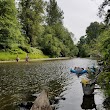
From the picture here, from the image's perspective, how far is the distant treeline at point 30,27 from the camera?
66931mm

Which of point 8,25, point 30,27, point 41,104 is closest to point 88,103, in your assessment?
point 41,104

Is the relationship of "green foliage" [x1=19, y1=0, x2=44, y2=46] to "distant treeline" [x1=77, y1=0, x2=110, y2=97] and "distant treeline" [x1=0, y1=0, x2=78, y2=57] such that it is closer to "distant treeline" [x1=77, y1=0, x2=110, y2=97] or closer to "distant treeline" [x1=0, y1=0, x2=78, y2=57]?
"distant treeline" [x1=0, y1=0, x2=78, y2=57]

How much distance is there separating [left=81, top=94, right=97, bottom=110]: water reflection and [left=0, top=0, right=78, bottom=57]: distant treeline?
45736 millimetres

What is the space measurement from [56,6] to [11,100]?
381ft

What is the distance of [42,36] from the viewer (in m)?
104

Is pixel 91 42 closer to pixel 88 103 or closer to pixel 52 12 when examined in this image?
pixel 88 103

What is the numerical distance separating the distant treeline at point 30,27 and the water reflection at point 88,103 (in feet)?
150

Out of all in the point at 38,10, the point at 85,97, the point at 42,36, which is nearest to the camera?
the point at 85,97

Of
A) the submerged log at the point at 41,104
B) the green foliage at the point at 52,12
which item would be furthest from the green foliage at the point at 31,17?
the submerged log at the point at 41,104

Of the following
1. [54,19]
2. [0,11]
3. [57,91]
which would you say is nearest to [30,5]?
[0,11]

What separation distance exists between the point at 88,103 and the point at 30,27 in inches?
2839

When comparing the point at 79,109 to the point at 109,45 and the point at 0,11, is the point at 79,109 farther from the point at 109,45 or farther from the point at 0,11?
the point at 0,11

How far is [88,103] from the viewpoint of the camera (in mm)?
20594

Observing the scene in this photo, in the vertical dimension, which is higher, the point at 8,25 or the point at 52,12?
the point at 52,12
